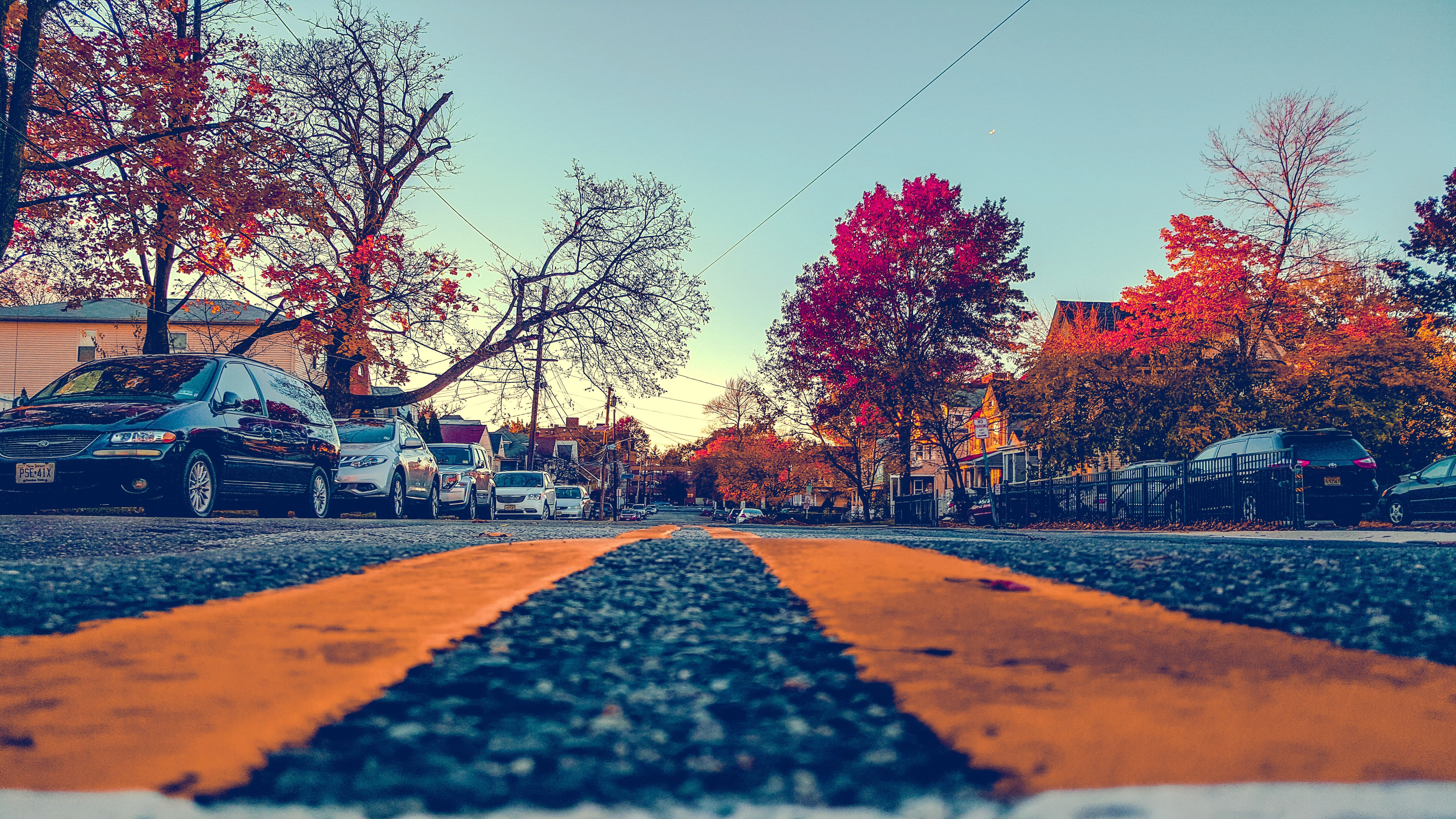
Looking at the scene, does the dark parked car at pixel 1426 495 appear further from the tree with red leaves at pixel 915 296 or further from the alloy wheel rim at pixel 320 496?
the alloy wheel rim at pixel 320 496

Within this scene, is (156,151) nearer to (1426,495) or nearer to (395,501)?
(395,501)

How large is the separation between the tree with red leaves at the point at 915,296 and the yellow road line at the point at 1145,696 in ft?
82.2

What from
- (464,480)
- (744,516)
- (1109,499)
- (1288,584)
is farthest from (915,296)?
(744,516)

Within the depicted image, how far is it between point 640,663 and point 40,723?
0.51m

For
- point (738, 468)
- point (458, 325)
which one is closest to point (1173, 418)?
point (458, 325)

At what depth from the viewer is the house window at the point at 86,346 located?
39.8 m

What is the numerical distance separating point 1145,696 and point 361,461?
1328cm

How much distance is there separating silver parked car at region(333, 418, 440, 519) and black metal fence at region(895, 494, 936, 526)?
18706 millimetres

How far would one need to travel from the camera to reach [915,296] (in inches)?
1012

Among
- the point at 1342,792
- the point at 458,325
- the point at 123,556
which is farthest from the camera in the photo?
the point at 458,325

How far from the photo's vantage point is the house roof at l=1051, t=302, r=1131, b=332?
2789 centimetres

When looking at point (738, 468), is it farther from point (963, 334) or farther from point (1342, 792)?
point (1342, 792)

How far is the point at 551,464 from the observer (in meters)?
51.2

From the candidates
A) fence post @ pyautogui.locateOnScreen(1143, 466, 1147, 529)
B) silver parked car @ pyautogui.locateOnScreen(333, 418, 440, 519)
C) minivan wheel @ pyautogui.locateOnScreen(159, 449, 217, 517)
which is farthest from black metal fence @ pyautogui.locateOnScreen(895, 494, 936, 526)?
minivan wheel @ pyautogui.locateOnScreen(159, 449, 217, 517)
